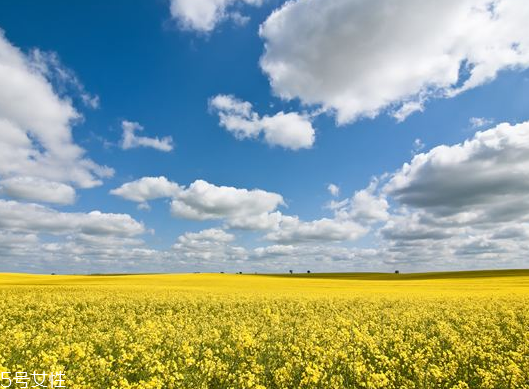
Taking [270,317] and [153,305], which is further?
[153,305]

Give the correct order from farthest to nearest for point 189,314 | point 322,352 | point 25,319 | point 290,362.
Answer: point 189,314 → point 25,319 → point 322,352 → point 290,362

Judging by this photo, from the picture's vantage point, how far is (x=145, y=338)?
11602 mm

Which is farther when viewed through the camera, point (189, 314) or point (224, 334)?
point (189, 314)

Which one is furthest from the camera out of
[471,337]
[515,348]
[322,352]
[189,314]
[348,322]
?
[189,314]

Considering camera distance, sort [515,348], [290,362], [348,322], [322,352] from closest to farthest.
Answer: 1. [290,362]
2. [322,352]
3. [515,348]
4. [348,322]

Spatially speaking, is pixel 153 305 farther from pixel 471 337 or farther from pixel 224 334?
pixel 471 337

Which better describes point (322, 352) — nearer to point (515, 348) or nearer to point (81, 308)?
point (515, 348)

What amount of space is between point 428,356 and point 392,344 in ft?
6.99

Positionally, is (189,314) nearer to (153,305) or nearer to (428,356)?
(153,305)

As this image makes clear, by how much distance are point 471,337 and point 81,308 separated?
19.2 meters

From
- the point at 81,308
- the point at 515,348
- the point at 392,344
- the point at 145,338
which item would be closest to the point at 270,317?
the point at 392,344

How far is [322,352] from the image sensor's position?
37.0 feet

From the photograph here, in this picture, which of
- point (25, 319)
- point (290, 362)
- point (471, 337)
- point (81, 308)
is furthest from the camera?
point (81, 308)

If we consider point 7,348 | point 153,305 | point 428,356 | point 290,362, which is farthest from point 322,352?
point 153,305
